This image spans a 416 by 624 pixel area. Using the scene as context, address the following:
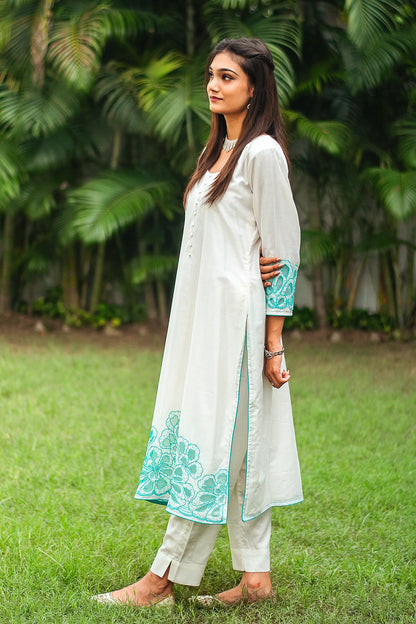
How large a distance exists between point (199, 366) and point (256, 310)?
0.77ft

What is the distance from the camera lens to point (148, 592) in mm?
2334

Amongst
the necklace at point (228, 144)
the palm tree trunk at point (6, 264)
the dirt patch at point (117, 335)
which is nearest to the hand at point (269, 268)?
the necklace at point (228, 144)

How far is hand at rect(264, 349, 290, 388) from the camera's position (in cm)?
223

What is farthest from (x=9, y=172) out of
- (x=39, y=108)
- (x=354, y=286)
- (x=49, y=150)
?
(x=354, y=286)

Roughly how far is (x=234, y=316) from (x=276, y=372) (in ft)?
0.68

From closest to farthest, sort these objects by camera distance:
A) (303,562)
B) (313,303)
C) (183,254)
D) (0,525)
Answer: (183,254) → (303,562) → (0,525) → (313,303)

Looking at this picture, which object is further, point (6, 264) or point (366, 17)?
point (6, 264)

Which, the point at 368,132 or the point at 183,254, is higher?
the point at 368,132

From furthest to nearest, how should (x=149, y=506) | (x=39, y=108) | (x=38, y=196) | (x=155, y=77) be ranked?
(x=38, y=196) → (x=39, y=108) → (x=155, y=77) → (x=149, y=506)

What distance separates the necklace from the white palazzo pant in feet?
2.19

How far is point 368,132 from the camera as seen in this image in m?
7.05

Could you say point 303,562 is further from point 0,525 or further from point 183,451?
point 0,525

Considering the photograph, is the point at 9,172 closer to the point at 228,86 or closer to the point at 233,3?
the point at 233,3

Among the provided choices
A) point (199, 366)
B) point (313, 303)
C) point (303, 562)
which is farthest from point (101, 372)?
point (199, 366)
